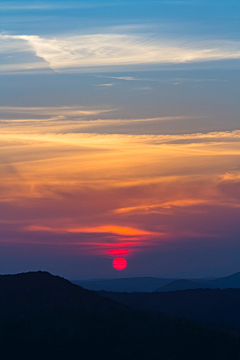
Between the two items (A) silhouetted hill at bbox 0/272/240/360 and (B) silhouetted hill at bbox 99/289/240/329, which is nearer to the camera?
(A) silhouetted hill at bbox 0/272/240/360

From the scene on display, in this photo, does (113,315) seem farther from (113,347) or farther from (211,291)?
(211,291)

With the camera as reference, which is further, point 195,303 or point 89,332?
point 195,303

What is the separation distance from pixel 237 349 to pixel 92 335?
1356 centimetres

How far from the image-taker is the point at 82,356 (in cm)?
4184

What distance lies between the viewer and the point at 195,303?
7312 centimetres

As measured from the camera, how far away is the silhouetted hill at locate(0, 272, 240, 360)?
4250 centimetres

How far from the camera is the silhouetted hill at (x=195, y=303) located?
228 feet

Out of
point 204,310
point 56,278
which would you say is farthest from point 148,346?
point 204,310

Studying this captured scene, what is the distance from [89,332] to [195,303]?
31.7 metres

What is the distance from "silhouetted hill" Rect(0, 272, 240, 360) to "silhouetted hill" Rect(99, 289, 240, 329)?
20.0 meters

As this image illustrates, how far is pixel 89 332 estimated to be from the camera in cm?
4541

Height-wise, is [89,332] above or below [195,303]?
below

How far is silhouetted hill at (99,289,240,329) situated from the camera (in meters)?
69.5

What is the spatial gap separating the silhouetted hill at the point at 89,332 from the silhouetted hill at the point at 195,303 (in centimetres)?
1997
